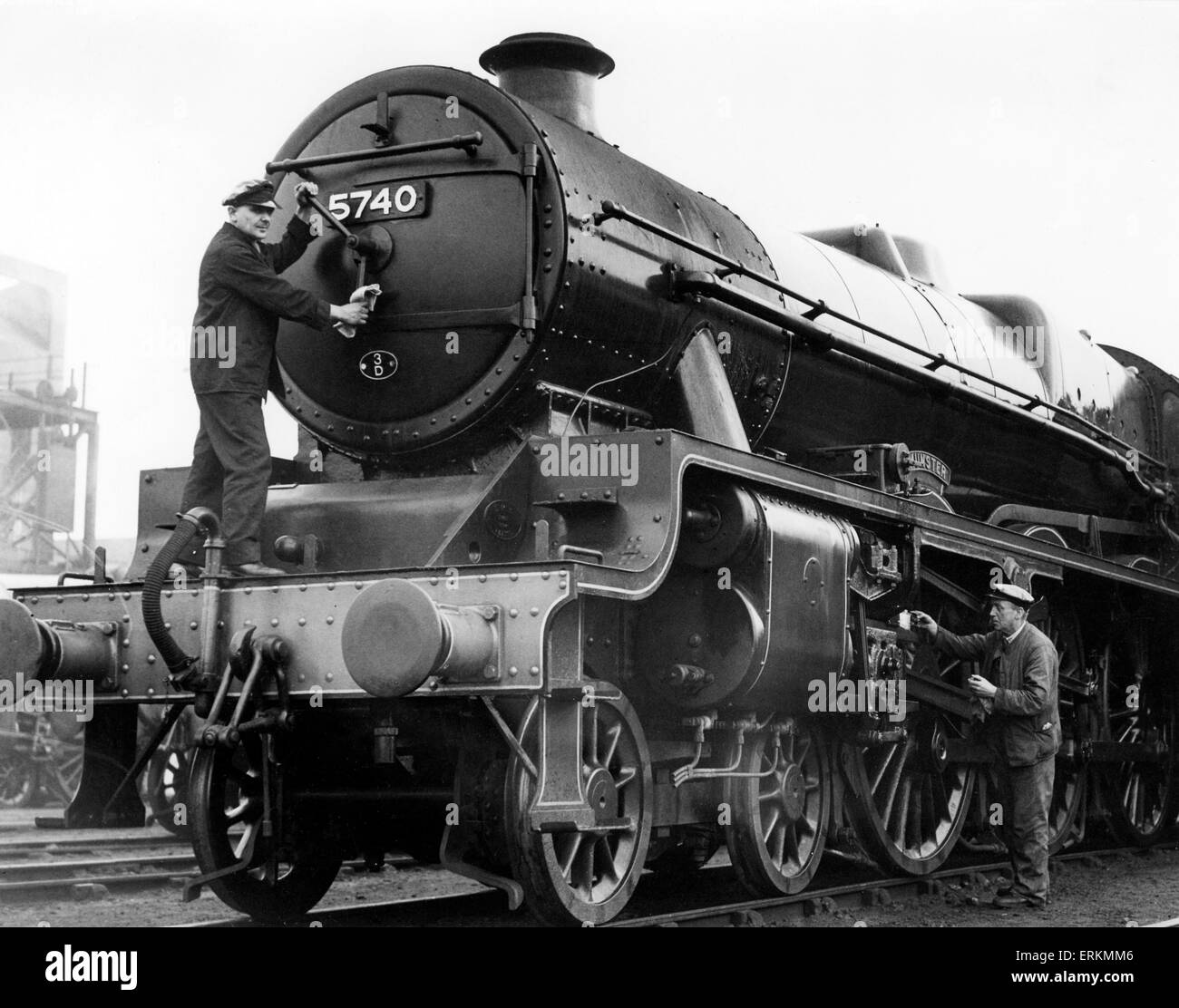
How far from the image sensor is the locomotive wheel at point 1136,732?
10.1 metres

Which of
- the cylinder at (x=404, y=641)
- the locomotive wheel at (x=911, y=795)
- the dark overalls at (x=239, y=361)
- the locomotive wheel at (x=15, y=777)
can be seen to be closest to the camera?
the cylinder at (x=404, y=641)

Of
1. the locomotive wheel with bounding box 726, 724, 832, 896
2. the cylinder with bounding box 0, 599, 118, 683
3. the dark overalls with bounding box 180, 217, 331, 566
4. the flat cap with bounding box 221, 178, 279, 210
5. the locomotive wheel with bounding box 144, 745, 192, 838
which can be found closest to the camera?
the cylinder with bounding box 0, 599, 118, 683

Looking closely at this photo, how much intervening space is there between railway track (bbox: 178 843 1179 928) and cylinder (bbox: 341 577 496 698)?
1.31m

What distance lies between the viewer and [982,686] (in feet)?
24.6

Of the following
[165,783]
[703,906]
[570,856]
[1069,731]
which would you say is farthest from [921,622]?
[165,783]

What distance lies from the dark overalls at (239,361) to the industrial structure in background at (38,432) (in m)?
5.85

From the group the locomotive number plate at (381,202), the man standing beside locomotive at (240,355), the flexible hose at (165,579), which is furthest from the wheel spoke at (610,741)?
the locomotive number plate at (381,202)

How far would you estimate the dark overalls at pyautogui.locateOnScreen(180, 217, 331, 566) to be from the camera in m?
5.71

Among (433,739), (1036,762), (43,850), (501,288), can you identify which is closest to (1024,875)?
(1036,762)

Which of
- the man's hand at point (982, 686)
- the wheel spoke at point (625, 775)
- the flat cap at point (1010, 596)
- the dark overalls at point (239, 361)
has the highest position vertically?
the dark overalls at point (239, 361)

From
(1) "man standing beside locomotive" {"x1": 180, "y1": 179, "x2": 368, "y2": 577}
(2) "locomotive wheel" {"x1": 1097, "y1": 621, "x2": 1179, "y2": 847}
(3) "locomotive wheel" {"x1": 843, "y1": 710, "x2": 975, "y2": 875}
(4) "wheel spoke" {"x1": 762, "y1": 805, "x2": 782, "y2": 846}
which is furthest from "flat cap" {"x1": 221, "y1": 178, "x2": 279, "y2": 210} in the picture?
(2) "locomotive wheel" {"x1": 1097, "y1": 621, "x2": 1179, "y2": 847}

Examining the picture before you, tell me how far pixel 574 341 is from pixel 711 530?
0.89 meters

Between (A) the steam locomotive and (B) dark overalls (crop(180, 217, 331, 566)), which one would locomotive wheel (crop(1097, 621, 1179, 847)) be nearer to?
(A) the steam locomotive

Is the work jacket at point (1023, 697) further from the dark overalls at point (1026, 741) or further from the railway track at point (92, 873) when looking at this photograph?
the railway track at point (92, 873)
